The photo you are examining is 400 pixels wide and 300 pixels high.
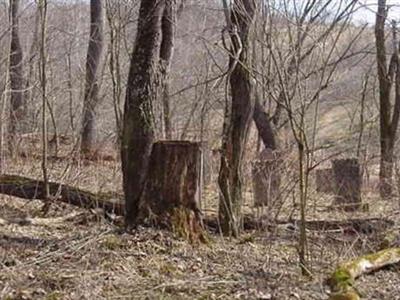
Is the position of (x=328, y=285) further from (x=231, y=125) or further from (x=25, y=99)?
(x=25, y=99)

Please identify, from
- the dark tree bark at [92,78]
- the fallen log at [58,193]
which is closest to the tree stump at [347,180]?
the fallen log at [58,193]

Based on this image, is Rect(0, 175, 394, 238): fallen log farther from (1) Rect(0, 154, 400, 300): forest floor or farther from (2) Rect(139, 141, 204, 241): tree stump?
(2) Rect(139, 141, 204, 241): tree stump

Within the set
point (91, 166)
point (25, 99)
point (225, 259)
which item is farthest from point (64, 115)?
point (225, 259)

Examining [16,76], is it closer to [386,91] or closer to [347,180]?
[386,91]

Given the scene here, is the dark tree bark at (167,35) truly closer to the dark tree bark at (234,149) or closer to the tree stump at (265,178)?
the dark tree bark at (234,149)

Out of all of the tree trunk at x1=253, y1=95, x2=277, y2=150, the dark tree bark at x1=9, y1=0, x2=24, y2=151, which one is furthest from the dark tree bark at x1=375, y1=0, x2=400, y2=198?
the dark tree bark at x1=9, y1=0, x2=24, y2=151

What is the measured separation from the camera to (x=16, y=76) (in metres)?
16.2

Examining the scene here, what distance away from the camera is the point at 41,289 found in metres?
4.71

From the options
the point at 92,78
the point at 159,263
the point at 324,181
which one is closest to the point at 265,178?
the point at 324,181

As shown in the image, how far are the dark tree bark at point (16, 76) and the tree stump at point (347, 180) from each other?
666 centimetres

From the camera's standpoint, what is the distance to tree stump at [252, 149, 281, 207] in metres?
8.45

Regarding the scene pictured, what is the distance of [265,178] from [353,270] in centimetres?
389

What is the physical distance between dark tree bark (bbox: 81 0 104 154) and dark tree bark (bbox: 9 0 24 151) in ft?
4.85

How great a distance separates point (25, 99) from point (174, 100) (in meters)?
3.77
